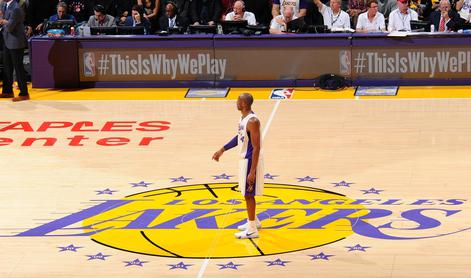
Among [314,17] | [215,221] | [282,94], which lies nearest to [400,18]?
[314,17]

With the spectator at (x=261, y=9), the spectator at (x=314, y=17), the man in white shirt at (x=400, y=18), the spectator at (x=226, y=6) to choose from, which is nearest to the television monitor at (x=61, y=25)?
the spectator at (x=226, y=6)

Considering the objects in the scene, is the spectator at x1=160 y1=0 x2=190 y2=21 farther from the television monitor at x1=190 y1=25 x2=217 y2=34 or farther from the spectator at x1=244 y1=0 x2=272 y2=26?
the television monitor at x1=190 y1=25 x2=217 y2=34

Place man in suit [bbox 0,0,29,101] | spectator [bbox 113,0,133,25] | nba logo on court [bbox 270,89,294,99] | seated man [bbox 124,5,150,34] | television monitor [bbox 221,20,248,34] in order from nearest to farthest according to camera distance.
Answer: man in suit [bbox 0,0,29,101] < nba logo on court [bbox 270,89,294,99] < television monitor [bbox 221,20,248,34] < seated man [bbox 124,5,150,34] < spectator [bbox 113,0,133,25]

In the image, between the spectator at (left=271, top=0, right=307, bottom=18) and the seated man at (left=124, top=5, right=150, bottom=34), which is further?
the seated man at (left=124, top=5, right=150, bottom=34)

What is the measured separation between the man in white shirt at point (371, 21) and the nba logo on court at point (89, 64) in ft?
18.8

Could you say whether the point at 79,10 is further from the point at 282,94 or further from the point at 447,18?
the point at 447,18

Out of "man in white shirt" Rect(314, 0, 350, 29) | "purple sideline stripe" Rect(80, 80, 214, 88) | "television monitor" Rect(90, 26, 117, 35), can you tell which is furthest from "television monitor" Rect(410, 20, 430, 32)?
"television monitor" Rect(90, 26, 117, 35)

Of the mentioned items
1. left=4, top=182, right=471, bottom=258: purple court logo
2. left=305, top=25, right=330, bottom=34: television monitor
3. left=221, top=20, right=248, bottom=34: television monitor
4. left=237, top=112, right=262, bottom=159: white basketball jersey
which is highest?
left=221, top=20, right=248, bottom=34: television monitor

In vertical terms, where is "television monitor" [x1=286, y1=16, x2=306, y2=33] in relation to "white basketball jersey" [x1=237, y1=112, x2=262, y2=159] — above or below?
above

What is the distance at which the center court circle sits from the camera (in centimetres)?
1227

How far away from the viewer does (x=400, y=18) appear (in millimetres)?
22906

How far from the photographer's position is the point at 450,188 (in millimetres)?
14625

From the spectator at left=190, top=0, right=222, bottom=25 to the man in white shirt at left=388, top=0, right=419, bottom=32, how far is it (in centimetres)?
457

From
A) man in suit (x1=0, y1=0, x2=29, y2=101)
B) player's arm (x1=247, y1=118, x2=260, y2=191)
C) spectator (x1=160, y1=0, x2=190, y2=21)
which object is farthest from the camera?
spectator (x1=160, y1=0, x2=190, y2=21)
